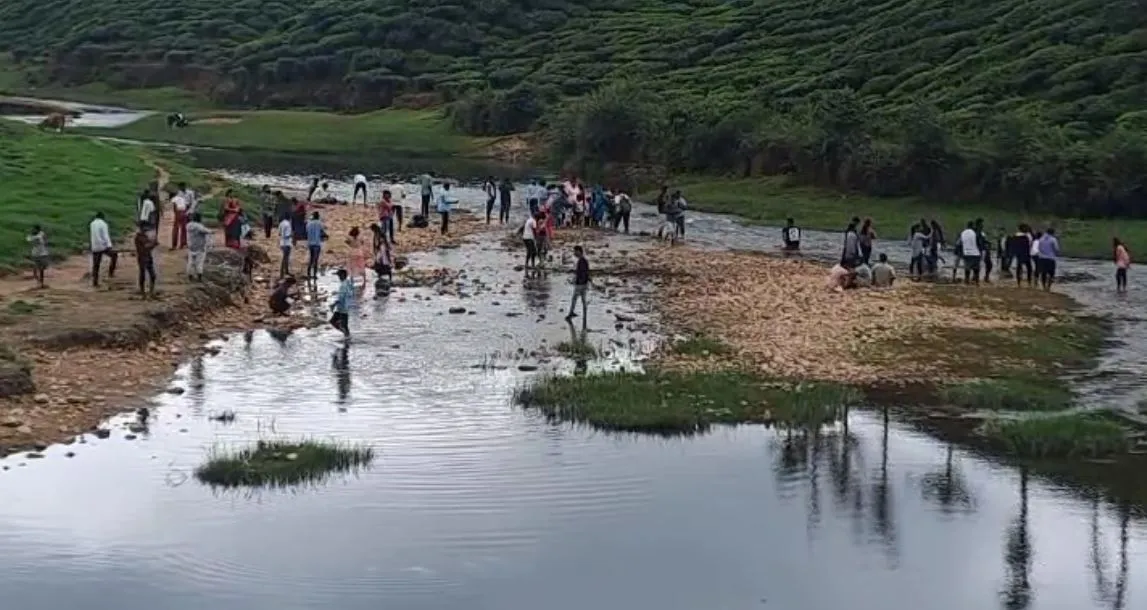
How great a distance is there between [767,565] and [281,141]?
79034mm

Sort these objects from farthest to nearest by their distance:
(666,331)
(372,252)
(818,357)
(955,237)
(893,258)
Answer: (955,237), (893,258), (372,252), (666,331), (818,357)

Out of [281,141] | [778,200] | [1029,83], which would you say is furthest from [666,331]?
[281,141]

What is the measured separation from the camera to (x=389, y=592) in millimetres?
19219

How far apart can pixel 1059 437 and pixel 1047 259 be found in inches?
738

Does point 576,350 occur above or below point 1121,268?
below

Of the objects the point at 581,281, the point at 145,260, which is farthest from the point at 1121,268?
the point at 145,260

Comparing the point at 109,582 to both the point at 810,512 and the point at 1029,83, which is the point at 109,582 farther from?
the point at 1029,83

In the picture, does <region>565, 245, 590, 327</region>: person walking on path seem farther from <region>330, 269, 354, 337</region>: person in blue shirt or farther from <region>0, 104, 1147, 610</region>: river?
<region>0, 104, 1147, 610</region>: river

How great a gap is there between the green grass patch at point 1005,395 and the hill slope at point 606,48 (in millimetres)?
38376

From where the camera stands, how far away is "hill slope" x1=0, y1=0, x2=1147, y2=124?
75062mm

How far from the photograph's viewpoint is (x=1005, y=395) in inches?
1151

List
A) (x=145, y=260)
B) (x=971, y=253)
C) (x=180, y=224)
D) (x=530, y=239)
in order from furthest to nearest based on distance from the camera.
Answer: (x=530, y=239), (x=971, y=253), (x=180, y=224), (x=145, y=260)

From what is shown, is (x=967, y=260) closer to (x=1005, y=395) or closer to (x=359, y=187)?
(x=1005, y=395)

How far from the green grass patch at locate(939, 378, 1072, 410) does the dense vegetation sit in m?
28.8
